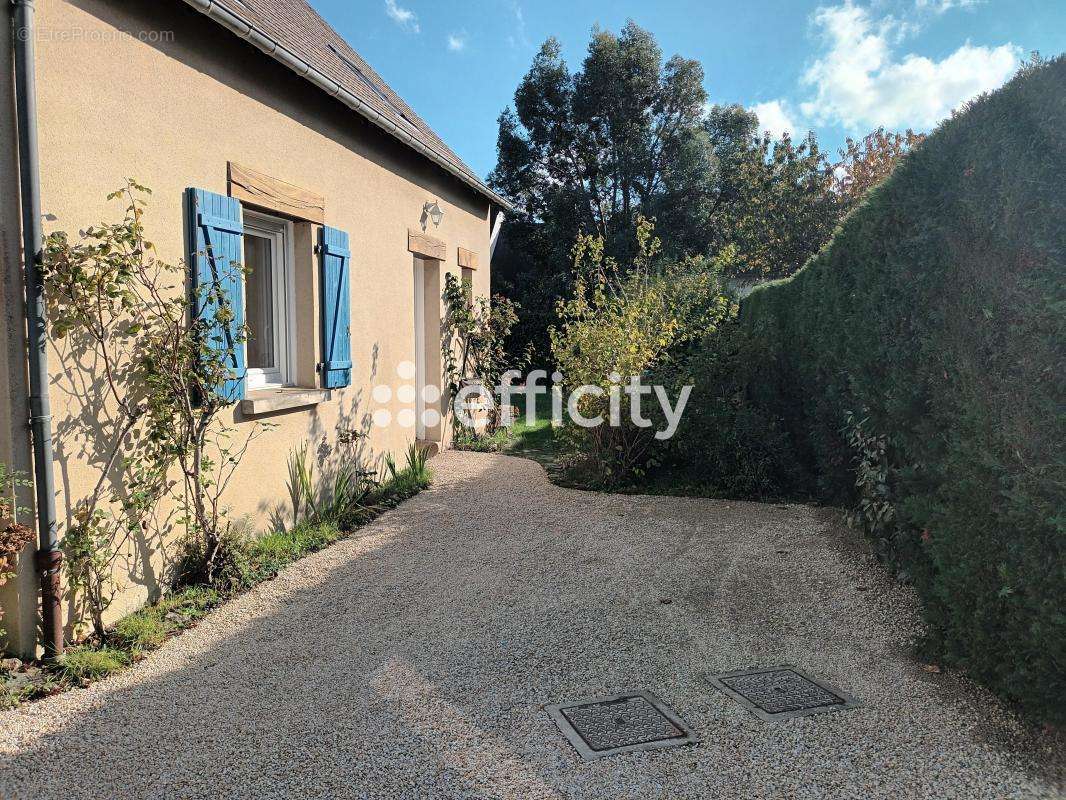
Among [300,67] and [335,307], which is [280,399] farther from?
[300,67]

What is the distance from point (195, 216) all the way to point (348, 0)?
6.59 metres

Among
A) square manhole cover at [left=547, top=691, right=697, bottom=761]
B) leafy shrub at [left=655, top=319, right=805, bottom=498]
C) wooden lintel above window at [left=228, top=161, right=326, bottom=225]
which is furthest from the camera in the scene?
leafy shrub at [left=655, top=319, right=805, bottom=498]

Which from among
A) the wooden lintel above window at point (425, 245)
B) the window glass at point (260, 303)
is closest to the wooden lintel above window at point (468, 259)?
the wooden lintel above window at point (425, 245)

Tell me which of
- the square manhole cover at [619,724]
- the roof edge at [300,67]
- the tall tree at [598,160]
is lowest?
the square manhole cover at [619,724]

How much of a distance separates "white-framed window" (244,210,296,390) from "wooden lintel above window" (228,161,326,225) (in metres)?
0.23

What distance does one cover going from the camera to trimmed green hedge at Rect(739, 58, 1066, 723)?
99.6 inches

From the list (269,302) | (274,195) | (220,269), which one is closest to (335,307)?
(269,302)

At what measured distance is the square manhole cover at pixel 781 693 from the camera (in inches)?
116

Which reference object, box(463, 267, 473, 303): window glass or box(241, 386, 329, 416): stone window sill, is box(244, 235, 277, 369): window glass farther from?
box(463, 267, 473, 303): window glass

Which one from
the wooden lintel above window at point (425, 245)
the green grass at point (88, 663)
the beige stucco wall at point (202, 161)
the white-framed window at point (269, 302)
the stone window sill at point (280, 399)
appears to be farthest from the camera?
the wooden lintel above window at point (425, 245)

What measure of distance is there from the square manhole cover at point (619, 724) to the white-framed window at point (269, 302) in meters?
3.70

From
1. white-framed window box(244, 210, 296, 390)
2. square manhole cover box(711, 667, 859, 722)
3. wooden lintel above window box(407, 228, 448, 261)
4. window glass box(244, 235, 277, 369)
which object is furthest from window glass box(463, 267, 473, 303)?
square manhole cover box(711, 667, 859, 722)

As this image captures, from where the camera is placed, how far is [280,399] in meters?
5.19

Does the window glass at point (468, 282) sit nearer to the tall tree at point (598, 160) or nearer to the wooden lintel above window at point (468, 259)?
the wooden lintel above window at point (468, 259)
